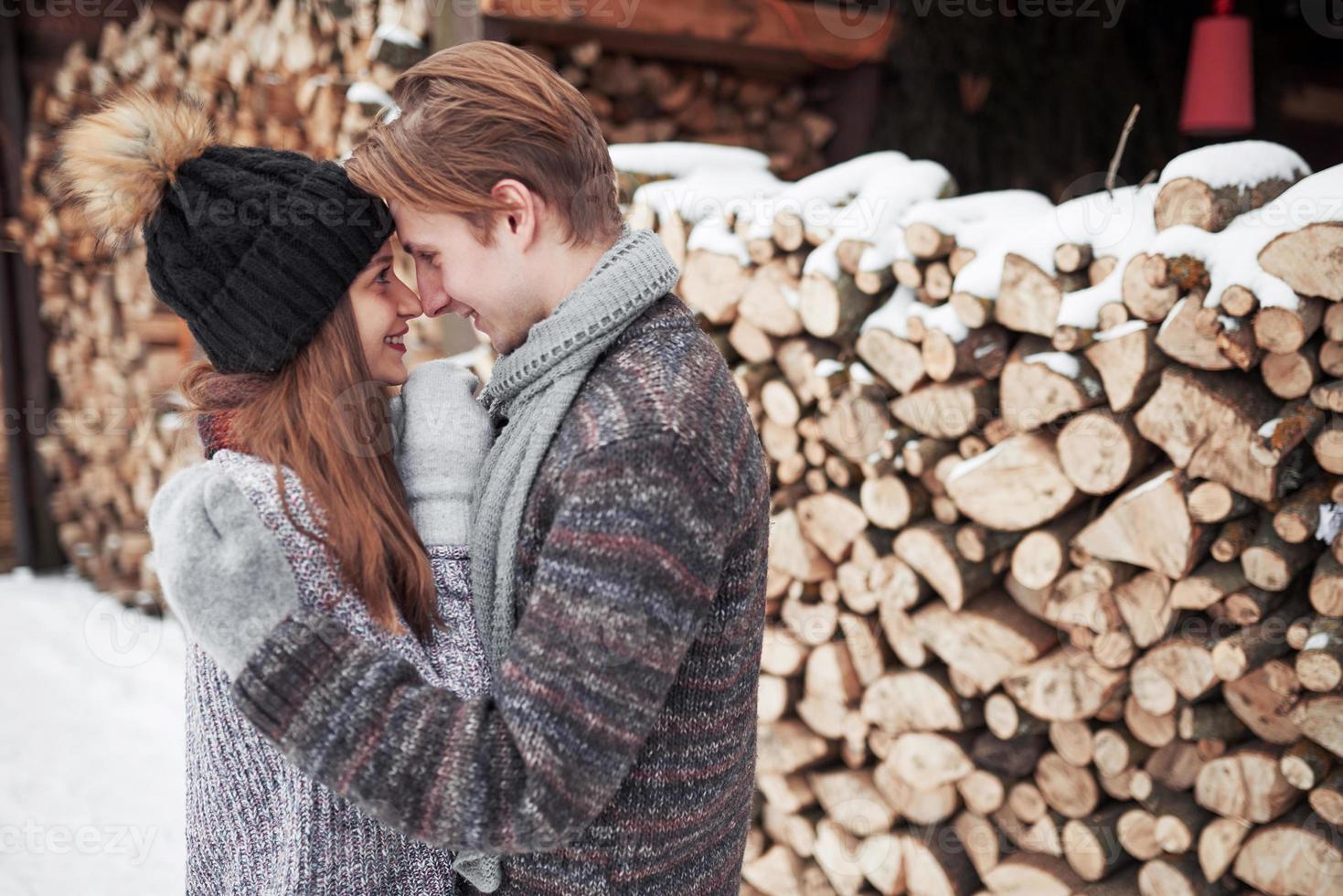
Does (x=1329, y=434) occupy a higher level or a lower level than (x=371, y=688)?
lower

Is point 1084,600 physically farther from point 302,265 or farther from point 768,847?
point 302,265

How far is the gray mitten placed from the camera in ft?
3.33

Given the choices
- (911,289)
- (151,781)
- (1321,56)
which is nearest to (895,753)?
(911,289)

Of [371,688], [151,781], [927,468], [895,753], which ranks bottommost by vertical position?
[151,781]

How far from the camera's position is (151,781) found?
3.37 meters

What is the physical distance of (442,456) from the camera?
126cm

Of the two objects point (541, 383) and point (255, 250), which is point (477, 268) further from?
point (255, 250)

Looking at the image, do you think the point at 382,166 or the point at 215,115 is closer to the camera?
the point at 382,166

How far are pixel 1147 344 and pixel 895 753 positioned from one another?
1111 millimetres

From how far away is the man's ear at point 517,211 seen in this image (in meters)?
1.09

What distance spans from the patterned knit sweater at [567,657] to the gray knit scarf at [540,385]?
3 cm
